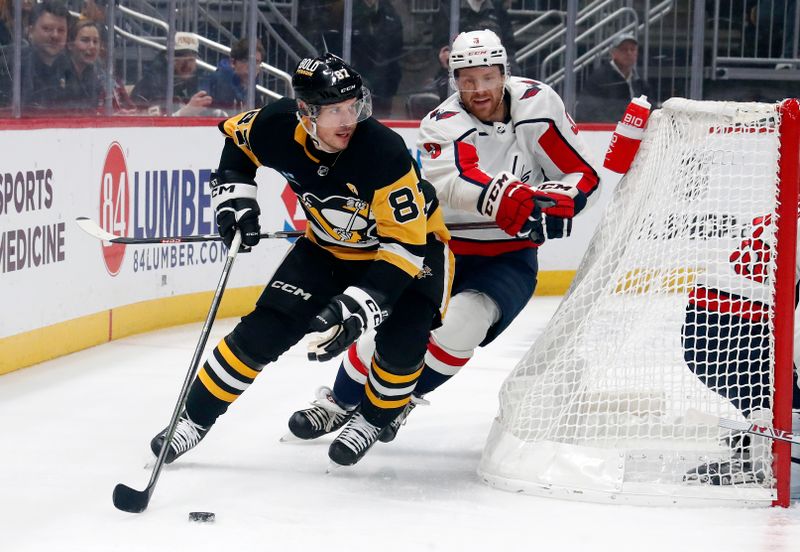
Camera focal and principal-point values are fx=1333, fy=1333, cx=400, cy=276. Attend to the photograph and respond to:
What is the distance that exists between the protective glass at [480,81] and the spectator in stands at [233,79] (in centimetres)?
273

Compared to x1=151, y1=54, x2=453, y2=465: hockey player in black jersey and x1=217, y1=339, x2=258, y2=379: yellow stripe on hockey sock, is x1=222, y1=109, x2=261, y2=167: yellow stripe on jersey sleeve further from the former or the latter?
x1=217, y1=339, x2=258, y2=379: yellow stripe on hockey sock

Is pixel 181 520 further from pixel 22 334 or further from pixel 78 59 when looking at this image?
pixel 78 59

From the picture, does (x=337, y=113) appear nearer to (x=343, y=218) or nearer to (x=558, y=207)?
(x=343, y=218)

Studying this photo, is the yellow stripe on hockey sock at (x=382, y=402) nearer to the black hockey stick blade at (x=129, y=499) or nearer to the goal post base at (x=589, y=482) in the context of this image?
the goal post base at (x=589, y=482)

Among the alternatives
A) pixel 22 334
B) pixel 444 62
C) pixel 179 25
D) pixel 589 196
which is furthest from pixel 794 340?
pixel 444 62

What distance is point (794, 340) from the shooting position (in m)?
3.00

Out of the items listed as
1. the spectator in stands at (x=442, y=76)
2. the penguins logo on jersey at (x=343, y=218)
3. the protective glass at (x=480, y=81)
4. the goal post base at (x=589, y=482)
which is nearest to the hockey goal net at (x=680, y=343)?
→ the goal post base at (x=589, y=482)

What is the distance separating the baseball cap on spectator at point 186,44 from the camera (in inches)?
227

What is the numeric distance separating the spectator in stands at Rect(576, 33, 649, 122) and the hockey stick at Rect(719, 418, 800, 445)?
440 centimetres

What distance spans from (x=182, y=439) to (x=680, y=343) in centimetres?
121

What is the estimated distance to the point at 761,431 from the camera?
115 inches

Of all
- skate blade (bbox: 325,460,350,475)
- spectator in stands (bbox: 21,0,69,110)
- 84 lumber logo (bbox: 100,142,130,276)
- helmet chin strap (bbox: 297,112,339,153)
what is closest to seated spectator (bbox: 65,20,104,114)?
spectator in stands (bbox: 21,0,69,110)

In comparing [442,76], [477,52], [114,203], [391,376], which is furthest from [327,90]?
[442,76]

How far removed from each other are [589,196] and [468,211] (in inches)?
13.5
